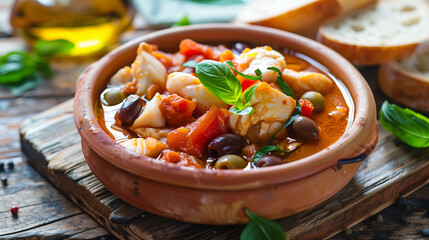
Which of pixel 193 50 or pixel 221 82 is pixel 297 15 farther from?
pixel 221 82

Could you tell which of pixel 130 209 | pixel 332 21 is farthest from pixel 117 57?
pixel 332 21

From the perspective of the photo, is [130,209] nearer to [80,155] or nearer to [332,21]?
[80,155]

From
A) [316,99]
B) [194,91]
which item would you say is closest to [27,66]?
[194,91]

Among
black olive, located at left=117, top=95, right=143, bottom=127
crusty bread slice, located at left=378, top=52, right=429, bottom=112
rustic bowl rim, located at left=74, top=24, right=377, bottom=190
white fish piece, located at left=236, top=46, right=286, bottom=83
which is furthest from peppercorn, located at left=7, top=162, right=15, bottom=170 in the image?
crusty bread slice, located at left=378, top=52, right=429, bottom=112

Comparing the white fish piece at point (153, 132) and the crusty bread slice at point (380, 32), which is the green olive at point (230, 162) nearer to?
the white fish piece at point (153, 132)

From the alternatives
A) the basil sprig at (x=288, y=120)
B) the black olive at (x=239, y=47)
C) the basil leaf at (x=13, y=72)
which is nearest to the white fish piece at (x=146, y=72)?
the black olive at (x=239, y=47)

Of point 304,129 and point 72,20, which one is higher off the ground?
point 304,129

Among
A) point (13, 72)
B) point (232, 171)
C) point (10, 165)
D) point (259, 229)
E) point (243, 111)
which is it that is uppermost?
point (243, 111)

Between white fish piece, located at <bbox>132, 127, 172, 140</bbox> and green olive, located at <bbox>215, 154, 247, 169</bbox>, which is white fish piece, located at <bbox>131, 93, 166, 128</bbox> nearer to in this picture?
white fish piece, located at <bbox>132, 127, 172, 140</bbox>
